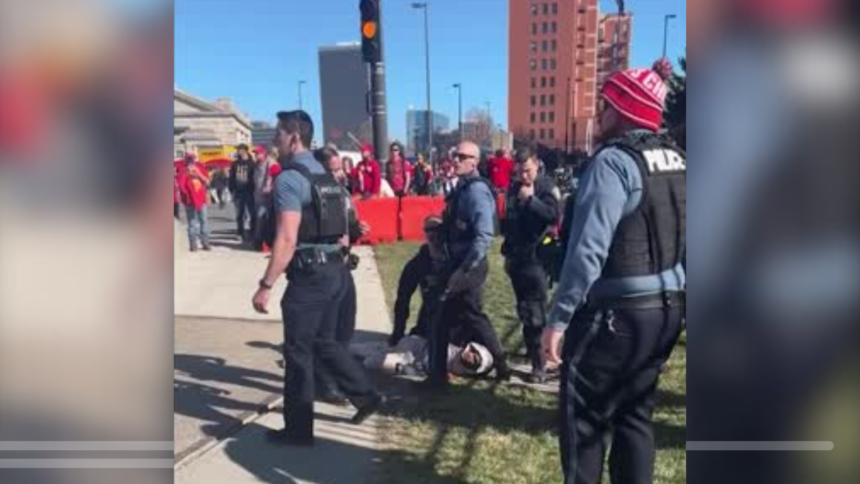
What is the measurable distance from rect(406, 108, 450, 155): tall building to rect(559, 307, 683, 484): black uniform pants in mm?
44864

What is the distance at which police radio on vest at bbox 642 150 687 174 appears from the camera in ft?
8.10

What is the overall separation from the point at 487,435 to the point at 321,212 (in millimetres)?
1654

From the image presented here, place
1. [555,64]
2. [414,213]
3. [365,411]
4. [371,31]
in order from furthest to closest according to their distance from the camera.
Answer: [555,64]
[414,213]
[371,31]
[365,411]

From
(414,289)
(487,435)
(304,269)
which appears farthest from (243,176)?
(487,435)

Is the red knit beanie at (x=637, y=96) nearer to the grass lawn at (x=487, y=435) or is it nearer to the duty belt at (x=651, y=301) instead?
the duty belt at (x=651, y=301)

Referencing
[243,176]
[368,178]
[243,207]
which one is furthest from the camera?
[243,207]

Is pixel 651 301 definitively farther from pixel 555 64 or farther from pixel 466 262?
pixel 555 64

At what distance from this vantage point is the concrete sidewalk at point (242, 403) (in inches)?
149

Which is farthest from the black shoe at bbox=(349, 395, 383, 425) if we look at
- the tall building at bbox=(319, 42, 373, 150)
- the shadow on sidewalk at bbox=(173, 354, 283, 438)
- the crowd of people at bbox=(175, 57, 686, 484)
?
the tall building at bbox=(319, 42, 373, 150)

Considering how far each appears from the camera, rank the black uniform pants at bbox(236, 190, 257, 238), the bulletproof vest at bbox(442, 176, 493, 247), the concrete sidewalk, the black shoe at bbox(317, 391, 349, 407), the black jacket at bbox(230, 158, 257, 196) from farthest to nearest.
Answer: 1. the black uniform pants at bbox(236, 190, 257, 238)
2. the black jacket at bbox(230, 158, 257, 196)
3. the black shoe at bbox(317, 391, 349, 407)
4. the bulletproof vest at bbox(442, 176, 493, 247)
5. the concrete sidewalk

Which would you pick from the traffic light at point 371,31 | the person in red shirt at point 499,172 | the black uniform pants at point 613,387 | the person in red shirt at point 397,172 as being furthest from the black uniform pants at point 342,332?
the person in red shirt at point 397,172

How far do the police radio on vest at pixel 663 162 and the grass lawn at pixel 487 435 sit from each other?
1.51 meters

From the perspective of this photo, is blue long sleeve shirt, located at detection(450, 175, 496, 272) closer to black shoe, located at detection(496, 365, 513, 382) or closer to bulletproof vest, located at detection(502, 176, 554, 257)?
bulletproof vest, located at detection(502, 176, 554, 257)

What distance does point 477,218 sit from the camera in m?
4.64
